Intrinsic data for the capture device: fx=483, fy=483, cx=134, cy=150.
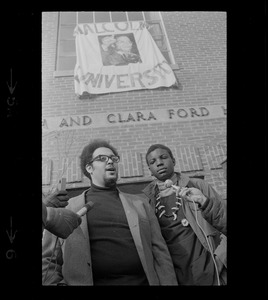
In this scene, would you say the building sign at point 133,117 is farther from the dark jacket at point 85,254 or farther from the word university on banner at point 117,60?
the dark jacket at point 85,254

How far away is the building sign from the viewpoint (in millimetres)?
7141

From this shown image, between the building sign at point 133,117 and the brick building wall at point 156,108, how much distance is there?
48mm

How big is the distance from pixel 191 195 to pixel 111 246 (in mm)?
1371

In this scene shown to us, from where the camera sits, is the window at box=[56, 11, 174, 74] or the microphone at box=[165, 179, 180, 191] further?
the window at box=[56, 11, 174, 74]

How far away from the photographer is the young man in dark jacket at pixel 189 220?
257 inches

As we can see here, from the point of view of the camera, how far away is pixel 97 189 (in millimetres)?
6910

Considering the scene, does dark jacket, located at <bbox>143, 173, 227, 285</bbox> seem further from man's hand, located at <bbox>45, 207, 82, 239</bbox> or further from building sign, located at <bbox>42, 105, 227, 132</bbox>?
man's hand, located at <bbox>45, 207, 82, 239</bbox>

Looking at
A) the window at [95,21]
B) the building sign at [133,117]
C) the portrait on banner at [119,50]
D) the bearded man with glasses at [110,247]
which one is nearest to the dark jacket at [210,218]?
the bearded man with glasses at [110,247]

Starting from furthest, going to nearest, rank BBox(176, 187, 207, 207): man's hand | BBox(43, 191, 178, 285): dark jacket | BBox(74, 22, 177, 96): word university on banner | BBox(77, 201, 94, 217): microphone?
BBox(74, 22, 177, 96): word university on banner
BBox(176, 187, 207, 207): man's hand
BBox(77, 201, 94, 217): microphone
BBox(43, 191, 178, 285): dark jacket

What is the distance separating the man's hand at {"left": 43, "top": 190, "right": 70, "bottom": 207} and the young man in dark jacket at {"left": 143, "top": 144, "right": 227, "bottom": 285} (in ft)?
3.76

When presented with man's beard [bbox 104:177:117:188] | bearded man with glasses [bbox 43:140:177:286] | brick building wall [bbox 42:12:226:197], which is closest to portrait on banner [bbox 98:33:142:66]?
brick building wall [bbox 42:12:226:197]

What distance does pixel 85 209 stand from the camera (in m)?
6.71
